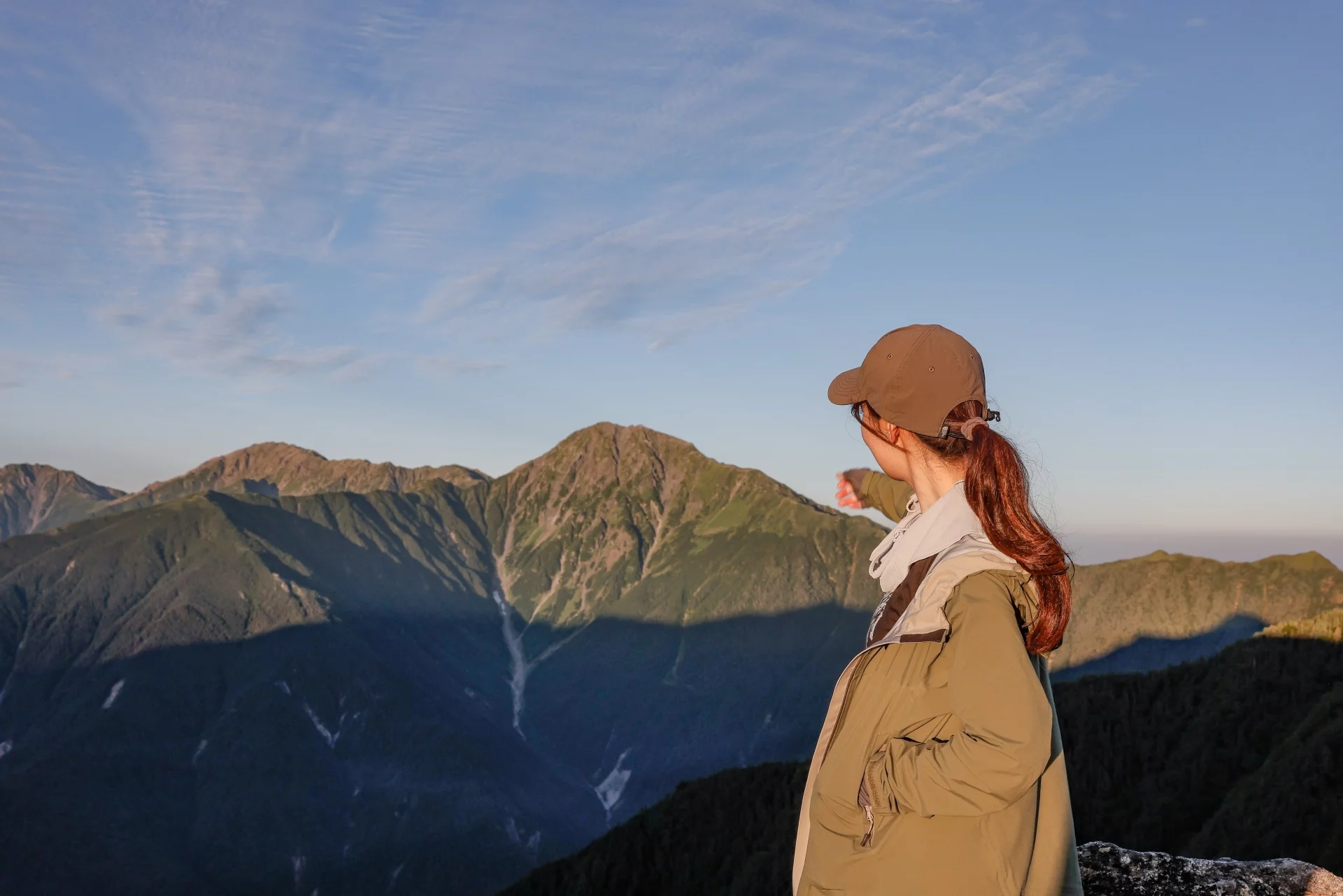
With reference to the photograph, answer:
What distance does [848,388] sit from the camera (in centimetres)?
430

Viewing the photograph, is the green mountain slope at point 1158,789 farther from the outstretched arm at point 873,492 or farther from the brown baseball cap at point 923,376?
the brown baseball cap at point 923,376

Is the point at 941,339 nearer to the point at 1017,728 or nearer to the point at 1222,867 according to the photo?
the point at 1017,728

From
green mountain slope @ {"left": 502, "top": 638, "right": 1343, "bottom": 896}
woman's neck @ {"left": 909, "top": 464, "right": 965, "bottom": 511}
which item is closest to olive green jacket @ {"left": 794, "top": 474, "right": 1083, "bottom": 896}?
woman's neck @ {"left": 909, "top": 464, "right": 965, "bottom": 511}

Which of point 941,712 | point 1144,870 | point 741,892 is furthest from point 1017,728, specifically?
point 741,892

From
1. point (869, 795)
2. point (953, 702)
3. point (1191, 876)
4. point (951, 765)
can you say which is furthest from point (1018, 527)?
point (1191, 876)

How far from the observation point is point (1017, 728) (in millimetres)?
3426

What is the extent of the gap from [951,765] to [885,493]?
296cm

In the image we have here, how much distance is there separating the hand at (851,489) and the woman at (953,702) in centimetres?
257

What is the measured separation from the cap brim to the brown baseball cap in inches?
4.7

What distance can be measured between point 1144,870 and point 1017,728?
454cm

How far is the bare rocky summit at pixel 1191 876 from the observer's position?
6.62 m

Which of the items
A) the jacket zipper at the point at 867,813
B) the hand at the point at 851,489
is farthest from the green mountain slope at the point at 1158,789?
the jacket zipper at the point at 867,813

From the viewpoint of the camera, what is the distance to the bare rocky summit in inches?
261

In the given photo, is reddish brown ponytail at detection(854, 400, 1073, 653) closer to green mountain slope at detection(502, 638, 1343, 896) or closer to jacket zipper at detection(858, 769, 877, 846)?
jacket zipper at detection(858, 769, 877, 846)
